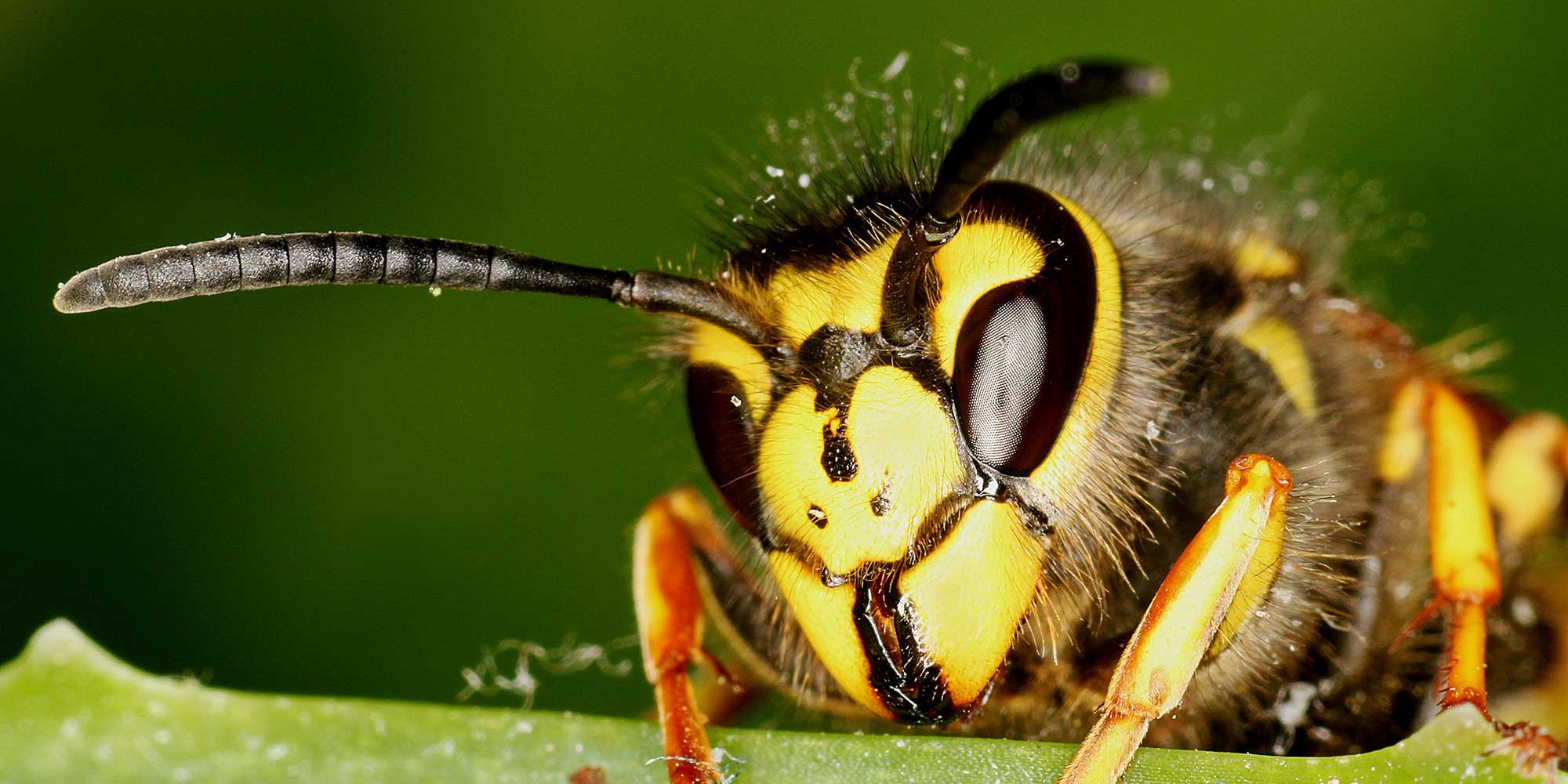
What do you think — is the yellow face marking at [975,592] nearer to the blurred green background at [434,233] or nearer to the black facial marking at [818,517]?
the black facial marking at [818,517]

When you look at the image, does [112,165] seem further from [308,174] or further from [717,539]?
[717,539]

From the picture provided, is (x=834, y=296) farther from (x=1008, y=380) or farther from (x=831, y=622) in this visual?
(x=831, y=622)

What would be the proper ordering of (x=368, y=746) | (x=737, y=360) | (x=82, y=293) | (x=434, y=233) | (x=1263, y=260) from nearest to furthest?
(x=368, y=746) < (x=82, y=293) < (x=737, y=360) < (x=1263, y=260) < (x=434, y=233)

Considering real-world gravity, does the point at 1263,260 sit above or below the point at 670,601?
above

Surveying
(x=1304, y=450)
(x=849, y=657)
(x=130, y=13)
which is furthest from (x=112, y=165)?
(x=1304, y=450)

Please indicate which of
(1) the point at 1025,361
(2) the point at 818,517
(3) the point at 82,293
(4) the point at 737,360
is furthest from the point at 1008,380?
(3) the point at 82,293

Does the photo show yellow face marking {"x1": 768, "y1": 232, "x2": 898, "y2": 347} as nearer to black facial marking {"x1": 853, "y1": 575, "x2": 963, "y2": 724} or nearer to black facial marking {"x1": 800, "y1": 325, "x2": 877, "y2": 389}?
black facial marking {"x1": 800, "y1": 325, "x2": 877, "y2": 389}

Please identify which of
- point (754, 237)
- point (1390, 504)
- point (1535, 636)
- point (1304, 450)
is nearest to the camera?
point (754, 237)
